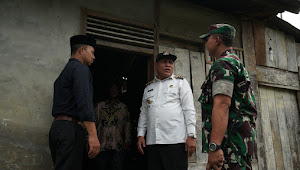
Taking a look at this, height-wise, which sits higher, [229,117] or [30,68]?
[30,68]

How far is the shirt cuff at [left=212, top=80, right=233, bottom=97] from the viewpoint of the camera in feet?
7.11

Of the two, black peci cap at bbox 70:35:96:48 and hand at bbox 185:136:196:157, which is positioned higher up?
black peci cap at bbox 70:35:96:48

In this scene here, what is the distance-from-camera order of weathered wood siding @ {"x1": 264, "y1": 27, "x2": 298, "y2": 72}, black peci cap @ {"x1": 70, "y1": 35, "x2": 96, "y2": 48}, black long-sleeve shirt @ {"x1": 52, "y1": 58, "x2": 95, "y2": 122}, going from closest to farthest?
black long-sleeve shirt @ {"x1": 52, "y1": 58, "x2": 95, "y2": 122}
black peci cap @ {"x1": 70, "y1": 35, "x2": 96, "y2": 48}
weathered wood siding @ {"x1": 264, "y1": 27, "x2": 298, "y2": 72}

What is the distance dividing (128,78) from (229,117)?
5.85 meters

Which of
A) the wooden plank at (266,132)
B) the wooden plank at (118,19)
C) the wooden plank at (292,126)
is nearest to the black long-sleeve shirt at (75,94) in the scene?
the wooden plank at (118,19)

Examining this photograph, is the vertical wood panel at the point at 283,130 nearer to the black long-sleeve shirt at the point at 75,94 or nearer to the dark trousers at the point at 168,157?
the dark trousers at the point at 168,157

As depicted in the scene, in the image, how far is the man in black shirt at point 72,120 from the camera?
8.36 ft

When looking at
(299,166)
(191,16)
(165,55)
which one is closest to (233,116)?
(165,55)

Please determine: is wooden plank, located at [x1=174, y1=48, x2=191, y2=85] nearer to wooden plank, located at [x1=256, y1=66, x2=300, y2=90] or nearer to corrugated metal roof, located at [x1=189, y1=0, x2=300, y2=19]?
corrugated metal roof, located at [x1=189, y1=0, x2=300, y2=19]

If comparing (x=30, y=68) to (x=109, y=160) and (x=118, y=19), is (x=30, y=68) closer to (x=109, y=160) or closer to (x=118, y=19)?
(x=118, y=19)

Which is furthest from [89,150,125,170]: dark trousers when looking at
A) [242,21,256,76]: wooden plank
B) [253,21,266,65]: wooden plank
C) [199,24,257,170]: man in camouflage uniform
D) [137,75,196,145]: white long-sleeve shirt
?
[253,21,266,65]: wooden plank

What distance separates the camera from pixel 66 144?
2.54 metres

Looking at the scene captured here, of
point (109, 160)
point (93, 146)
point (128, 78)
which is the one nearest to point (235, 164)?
point (93, 146)

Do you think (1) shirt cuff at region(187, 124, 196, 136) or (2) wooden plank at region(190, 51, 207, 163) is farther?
(2) wooden plank at region(190, 51, 207, 163)
